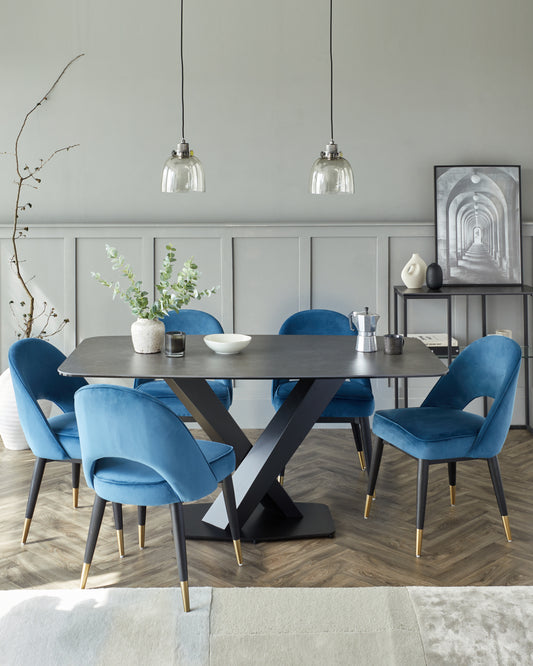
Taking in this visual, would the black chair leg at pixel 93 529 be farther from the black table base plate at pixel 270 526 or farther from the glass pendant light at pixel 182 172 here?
the glass pendant light at pixel 182 172

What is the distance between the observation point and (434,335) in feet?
17.1

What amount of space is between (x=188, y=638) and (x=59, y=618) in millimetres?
509

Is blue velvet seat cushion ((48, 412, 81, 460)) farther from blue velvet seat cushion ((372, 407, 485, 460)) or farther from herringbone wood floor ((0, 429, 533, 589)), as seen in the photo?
blue velvet seat cushion ((372, 407, 485, 460))

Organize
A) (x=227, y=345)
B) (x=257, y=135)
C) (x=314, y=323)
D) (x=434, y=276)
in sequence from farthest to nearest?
(x=257, y=135) < (x=434, y=276) < (x=314, y=323) < (x=227, y=345)

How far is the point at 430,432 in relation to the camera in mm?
3320

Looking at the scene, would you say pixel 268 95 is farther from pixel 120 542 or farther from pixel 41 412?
pixel 120 542

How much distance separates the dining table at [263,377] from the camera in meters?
3.17

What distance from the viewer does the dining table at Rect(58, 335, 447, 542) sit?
3168 mm

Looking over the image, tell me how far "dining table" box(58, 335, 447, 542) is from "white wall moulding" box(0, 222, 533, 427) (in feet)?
5.09

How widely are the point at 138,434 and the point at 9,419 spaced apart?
252cm

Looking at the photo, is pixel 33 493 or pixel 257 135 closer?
pixel 33 493

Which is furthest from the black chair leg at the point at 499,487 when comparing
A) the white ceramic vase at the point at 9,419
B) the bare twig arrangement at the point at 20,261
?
the bare twig arrangement at the point at 20,261

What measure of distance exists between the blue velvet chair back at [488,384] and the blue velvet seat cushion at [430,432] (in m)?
0.07

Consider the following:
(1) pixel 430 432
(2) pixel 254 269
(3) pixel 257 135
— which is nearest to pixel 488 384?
(1) pixel 430 432
